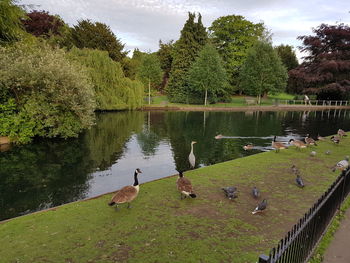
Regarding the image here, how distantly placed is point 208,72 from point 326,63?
30.2 m

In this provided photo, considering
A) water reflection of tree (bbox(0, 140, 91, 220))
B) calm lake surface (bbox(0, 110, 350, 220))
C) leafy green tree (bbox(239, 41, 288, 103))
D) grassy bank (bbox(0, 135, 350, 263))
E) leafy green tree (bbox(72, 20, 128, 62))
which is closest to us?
grassy bank (bbox(0, 135, 350, 263))

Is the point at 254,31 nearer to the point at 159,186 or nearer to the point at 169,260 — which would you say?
the point at 159,186

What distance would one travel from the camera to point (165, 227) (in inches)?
282

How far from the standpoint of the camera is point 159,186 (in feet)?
34.6

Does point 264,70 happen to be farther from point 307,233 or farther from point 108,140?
point 307,233

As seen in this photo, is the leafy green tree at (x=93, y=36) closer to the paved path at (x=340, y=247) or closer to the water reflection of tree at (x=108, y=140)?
the water reflection of tree at (x=108, y=140)

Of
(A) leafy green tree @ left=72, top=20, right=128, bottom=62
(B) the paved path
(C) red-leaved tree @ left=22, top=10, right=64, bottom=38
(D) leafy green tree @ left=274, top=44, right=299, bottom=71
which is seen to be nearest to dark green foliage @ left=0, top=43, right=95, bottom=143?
(B) the paved path

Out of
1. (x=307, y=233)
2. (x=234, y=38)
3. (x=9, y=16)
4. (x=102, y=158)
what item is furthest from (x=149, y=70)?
(x=307, y=233)

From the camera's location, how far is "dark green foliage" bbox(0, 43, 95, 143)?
1925 centimetres

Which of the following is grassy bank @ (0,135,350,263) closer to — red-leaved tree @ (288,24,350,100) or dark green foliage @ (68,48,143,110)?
dark green foliage @ (68,48,143,110)

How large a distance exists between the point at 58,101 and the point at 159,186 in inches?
612

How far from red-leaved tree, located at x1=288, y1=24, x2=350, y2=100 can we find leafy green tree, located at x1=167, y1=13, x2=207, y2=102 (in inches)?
1067

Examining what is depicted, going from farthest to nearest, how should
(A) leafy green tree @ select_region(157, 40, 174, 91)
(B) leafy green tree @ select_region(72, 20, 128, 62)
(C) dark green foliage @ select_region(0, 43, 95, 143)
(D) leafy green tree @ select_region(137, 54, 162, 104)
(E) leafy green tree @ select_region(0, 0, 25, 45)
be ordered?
(A) leafy green tree @ select_region(157, 40, 174, 91) → (D) leafy green tree @ select_region(137, 54, 162, 104) → (B) leafy green tree @ select_region(72, 20, 128, 62) → (C) dark green foliage @ select_region(0, 43, 95, 143) → (E) leafy green tree @ select_region(0, 0, 25, 45)

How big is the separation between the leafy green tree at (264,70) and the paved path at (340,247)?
2164 inches
